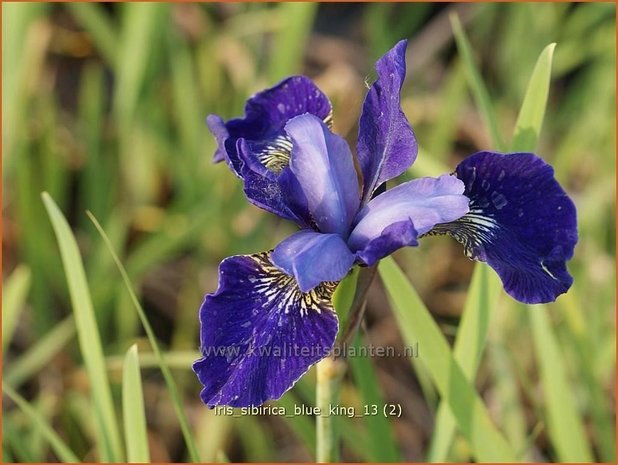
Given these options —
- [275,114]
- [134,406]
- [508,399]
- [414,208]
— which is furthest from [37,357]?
[414,208]

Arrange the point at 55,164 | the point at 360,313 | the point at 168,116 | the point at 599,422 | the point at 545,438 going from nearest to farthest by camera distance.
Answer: the point at 360,313 → the point at 599,422 → the point at 545,438 → the point at 55,164 → the point at 168,116

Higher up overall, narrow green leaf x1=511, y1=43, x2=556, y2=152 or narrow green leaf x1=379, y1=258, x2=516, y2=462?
narrow green leaf x1=511, y1=43, x2=556, y2=152

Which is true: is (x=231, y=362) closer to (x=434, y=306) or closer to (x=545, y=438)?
(x=545, y=438)

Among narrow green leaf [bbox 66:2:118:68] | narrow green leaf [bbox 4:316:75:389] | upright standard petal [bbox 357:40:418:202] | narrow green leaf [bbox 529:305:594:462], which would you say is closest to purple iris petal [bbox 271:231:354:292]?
upright standard petal [bbox 357:40:418:202]

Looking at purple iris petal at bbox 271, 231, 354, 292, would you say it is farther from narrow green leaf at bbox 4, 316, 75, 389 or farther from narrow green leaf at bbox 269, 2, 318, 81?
narrow green leaf at bbox 269, 2, 318, 81

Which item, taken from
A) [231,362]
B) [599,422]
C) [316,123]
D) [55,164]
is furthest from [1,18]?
[599,422]

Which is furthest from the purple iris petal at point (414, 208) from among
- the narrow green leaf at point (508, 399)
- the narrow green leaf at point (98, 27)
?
the narrow green leaf at point (98, 27)
